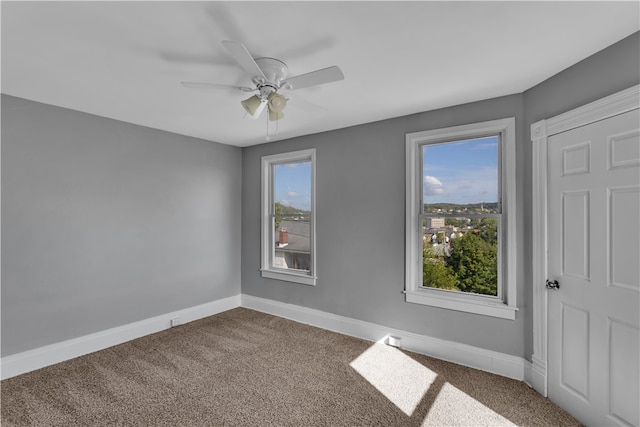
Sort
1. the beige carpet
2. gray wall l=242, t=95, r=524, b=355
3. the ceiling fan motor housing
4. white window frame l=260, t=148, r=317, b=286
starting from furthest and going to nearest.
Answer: white window frame l=260, t=148, r=317, b=286
gray wall l=242, t=95, r=524, b=355
the beige carpet
the ceiling fan motor housing

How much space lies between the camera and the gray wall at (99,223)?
8.98ft

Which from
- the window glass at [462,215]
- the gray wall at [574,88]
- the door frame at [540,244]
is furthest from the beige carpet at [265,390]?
the window glass at [462,215]

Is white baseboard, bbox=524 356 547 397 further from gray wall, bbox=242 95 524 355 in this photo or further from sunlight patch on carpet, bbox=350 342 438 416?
sunlight patch on carpet, bbox=350 342 438 416

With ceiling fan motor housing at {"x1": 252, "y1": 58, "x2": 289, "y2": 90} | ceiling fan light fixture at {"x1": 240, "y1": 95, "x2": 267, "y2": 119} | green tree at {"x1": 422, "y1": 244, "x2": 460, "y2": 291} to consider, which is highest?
ceiling fan motor housing at {"x1": 252, "y1": 58, "x2": 289, "y2": 90}

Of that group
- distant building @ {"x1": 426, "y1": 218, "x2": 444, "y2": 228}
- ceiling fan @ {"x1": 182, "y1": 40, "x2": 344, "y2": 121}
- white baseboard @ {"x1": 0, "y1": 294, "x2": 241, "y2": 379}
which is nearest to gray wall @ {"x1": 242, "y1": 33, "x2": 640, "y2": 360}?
distant building @ {"x1": 426, "y1": 218, "x2": 444, "y2": 228}

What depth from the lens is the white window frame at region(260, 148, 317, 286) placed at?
3986 mm

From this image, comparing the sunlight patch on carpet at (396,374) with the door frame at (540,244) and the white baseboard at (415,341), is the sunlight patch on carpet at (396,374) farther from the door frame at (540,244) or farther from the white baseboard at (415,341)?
the door frame at (540,244)

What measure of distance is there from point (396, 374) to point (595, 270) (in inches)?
66.7

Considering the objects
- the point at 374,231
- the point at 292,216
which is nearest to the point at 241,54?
the point at 374,231

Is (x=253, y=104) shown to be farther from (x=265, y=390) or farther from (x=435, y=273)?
(x=435, y=273)

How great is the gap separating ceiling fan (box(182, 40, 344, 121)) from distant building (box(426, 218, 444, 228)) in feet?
6.09

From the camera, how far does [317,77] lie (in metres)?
1.89

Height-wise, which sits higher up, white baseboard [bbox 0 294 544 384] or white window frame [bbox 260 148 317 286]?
white window frame [bbox 260 148 317 286]

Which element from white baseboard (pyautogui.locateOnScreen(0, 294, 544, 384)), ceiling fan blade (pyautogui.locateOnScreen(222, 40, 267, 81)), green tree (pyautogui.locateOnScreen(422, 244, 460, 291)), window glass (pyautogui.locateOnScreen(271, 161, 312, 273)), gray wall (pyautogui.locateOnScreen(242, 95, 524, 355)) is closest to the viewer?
ceiling fan blade (pyautogui.locateOnScreen(222, 40, 267, 81))
